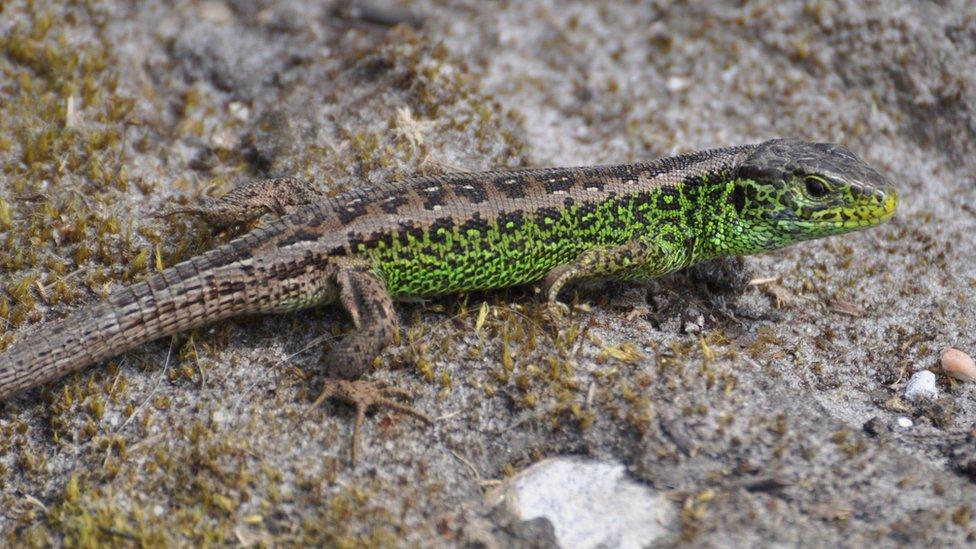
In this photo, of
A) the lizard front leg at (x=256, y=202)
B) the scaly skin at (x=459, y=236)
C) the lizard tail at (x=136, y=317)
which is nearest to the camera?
the lizard tail at (x=136, y=317)

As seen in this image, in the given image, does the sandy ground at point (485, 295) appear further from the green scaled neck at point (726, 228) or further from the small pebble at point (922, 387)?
the green scaled neck at point (726, 228)

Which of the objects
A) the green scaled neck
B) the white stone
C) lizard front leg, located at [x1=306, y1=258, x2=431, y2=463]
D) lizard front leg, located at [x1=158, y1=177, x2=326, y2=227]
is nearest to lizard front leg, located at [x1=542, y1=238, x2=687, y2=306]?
the green scaled neck

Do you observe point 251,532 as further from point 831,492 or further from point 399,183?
point 831,492

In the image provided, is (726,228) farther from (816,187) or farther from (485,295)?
(485,295)

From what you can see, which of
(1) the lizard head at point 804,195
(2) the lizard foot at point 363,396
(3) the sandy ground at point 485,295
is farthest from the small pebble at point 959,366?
(2) the lizard foot at point 363,396

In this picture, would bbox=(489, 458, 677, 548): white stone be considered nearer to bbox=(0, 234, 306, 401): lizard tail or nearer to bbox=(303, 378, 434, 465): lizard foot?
bbox=(303, 378, 434, 465): lizard foot
